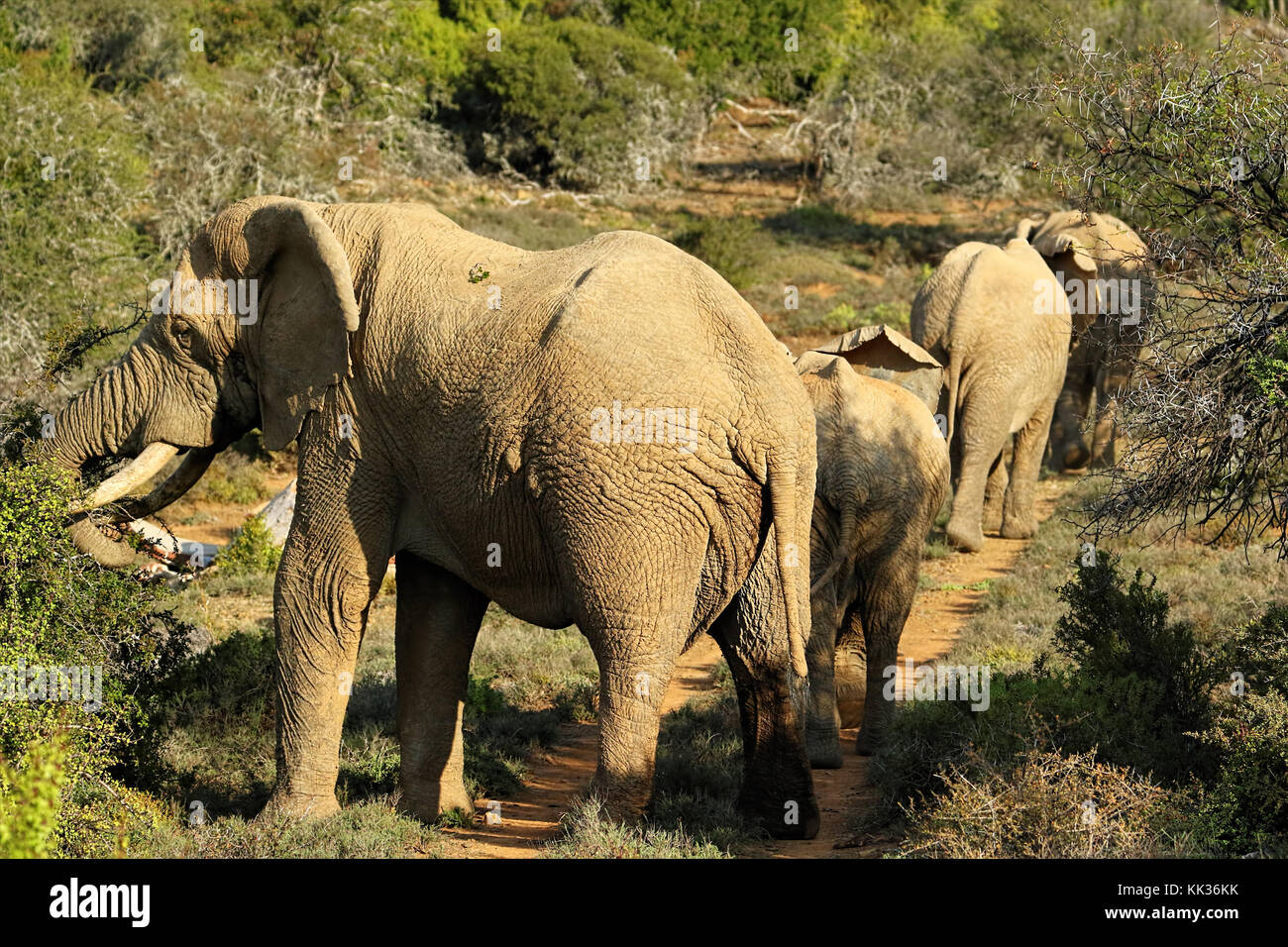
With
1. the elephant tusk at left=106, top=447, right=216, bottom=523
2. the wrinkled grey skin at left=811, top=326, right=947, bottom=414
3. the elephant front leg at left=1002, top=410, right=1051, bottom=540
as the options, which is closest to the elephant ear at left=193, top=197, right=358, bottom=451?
the elephant tusk at left=106, top=447, right=216, bottom=523

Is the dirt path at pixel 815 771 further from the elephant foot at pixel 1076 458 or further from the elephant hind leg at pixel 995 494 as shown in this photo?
the elephant foot at pixel 1076 458

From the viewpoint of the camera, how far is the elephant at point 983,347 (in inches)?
551

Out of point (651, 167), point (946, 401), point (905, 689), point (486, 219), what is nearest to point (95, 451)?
point (905, 689)

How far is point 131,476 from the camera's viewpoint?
7.62 m

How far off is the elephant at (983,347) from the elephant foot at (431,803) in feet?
24.4

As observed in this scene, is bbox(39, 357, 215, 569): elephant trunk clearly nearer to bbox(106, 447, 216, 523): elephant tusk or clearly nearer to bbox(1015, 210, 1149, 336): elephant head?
bbox(106, 447, 216, 523): elephant tusk

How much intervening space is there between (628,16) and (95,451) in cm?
4277

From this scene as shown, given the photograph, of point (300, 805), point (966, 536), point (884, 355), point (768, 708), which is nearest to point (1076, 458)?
point (966, 536)

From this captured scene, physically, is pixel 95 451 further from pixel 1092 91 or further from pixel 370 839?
pixel 1092 91

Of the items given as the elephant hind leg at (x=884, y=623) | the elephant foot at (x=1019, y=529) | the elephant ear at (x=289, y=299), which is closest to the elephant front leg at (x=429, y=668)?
the elephant ear at (x=289, y=299)

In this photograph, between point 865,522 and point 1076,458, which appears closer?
point 865,522

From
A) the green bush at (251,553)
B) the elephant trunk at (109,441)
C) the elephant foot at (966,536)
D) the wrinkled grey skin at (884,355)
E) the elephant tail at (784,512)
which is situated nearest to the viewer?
the elephant tail at (784,512)

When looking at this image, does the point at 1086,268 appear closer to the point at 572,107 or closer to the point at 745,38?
the point at 572,107

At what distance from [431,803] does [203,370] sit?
261 cm
